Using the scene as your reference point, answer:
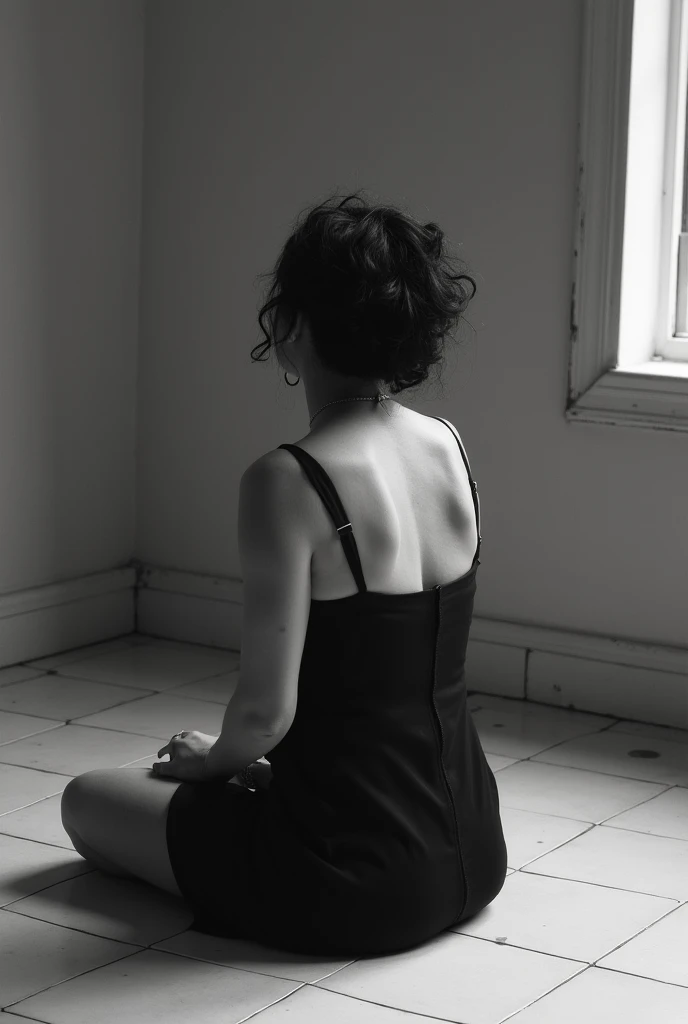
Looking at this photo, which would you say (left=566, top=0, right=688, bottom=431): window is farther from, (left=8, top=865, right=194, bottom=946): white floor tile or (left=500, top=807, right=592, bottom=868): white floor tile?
(left=8, top=865, right=194, bottom=946): white floor tile

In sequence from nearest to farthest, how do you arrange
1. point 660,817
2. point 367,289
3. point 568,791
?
point 367,289
point 660,817
point 568,791

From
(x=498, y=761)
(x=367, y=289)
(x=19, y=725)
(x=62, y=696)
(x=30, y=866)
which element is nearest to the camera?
(x=367, y=289)

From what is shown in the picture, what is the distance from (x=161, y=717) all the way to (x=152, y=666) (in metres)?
0.46

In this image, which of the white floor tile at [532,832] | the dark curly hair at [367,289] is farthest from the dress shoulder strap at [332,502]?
the white floor tile at [532,832]

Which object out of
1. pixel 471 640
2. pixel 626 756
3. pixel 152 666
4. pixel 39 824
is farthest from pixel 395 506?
pixel 152 666

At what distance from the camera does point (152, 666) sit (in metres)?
3.79

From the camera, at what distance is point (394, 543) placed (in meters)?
2.01

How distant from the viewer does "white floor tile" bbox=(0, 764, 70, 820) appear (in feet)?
9.05

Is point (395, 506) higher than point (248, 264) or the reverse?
the reverse

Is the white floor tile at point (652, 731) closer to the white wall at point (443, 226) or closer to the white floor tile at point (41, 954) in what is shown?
the white wall at point (443, 226)

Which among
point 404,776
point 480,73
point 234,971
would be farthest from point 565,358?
point 234,971

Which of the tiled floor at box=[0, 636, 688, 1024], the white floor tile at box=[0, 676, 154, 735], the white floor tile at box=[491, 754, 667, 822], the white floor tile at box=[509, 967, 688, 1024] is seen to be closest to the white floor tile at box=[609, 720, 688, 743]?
the tiled floor at box=[0, 636, 688, 1024]

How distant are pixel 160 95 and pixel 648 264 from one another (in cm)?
145

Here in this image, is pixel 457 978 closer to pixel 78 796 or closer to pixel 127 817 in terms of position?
pixel 127 817
